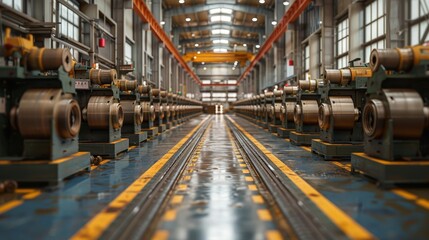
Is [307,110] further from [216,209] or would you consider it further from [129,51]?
[129,51]

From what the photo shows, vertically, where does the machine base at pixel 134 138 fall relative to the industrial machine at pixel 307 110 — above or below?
below

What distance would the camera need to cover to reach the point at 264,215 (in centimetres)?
448

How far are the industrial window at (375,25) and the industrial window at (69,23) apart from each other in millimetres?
11619

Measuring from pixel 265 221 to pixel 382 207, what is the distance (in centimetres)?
152

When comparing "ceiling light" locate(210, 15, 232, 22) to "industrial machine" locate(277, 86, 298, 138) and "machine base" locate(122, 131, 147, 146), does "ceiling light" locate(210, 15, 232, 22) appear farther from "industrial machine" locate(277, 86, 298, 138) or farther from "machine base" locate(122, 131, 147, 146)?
"machine base" locate(122, 131, 147, 146)

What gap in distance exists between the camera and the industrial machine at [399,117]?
19.0 feet

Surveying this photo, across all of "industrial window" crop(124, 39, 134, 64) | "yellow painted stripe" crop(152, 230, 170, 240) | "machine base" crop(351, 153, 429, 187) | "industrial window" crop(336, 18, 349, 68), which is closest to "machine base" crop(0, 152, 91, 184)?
"yellow painted stripe" crop(152, 230, 170, 240)

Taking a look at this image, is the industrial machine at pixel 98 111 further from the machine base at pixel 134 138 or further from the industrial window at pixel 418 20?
the industrial window at pixel 418 20

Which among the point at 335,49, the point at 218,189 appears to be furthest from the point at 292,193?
the point at 335,49

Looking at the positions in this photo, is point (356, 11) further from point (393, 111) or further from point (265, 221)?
point (265, 221)

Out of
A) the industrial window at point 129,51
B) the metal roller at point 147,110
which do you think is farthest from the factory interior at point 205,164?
the industrial window at point 129,51

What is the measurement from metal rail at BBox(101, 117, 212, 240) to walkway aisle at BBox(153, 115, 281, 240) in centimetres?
11

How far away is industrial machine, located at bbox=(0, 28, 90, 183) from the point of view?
586cm

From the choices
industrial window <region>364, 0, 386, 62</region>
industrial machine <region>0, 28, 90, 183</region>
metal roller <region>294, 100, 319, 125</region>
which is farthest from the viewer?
industrial window <region>364, 0, 386, 62</region>
